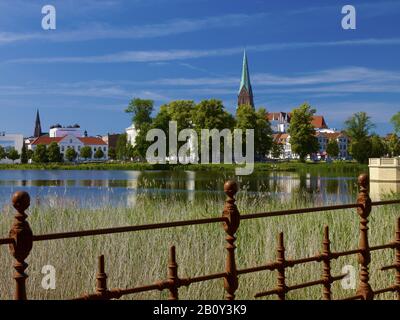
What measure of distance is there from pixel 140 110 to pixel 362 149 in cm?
3390

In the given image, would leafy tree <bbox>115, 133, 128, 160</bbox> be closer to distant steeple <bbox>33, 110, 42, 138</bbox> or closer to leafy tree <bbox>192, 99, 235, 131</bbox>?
leafy tree <bbox>192, 99, 235, 131</bbox>

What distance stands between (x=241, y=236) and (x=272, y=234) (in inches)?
30.7

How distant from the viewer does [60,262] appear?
28.0ft

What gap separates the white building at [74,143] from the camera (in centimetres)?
13525

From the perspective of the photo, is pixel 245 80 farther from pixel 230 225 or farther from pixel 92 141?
pixel 230 225

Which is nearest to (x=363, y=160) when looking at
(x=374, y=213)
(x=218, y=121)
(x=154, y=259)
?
(x=218, y=121)

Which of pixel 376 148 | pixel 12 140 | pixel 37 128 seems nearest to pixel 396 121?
pixel 376 148

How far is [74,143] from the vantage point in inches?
5448

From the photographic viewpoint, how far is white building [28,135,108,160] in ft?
444

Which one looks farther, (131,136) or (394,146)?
(131,136)

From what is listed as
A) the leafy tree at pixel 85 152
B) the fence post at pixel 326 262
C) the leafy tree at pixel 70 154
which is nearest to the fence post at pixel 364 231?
the fence post at pixel 326 262

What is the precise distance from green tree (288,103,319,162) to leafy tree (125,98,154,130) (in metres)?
21.0

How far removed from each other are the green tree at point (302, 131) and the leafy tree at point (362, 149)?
10.7 m

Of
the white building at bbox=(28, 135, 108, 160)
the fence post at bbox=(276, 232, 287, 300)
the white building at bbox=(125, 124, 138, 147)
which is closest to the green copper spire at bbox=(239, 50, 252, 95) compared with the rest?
the white building at bbox=(125, 124, 138, 147)
